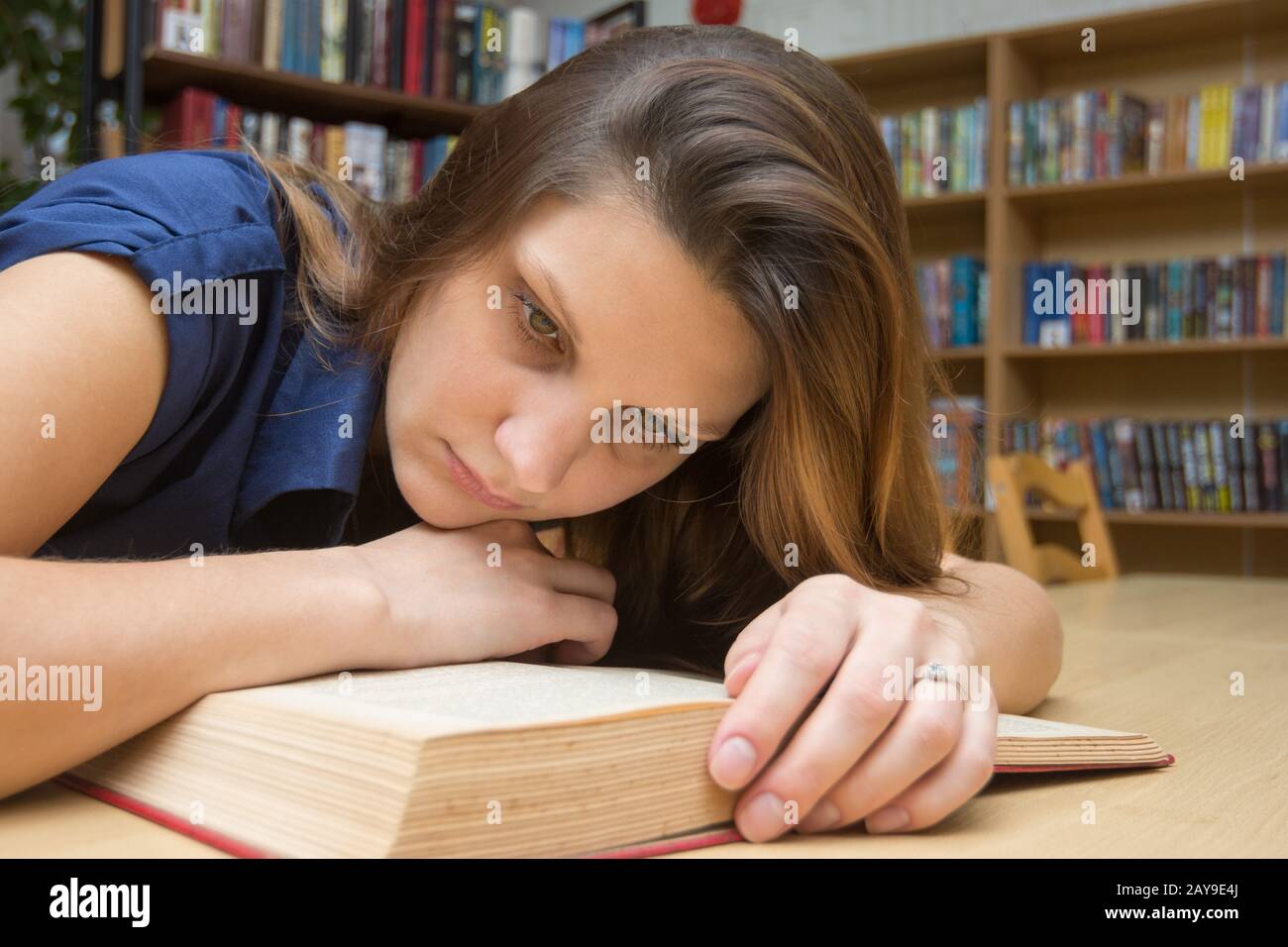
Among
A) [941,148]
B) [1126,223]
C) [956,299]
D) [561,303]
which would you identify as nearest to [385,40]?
[941,148]

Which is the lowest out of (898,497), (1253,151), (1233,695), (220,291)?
(1233,695)

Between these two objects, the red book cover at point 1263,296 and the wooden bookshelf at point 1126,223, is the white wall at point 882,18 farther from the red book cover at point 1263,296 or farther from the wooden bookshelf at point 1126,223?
the red book cover at point 1263,296

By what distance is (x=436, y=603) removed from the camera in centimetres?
62

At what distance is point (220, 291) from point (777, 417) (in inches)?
13.6

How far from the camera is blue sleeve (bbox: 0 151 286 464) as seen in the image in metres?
0.65

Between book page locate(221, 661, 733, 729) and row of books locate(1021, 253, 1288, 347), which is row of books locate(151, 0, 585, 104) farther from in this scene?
book page locate(221, 661, 733, 729)

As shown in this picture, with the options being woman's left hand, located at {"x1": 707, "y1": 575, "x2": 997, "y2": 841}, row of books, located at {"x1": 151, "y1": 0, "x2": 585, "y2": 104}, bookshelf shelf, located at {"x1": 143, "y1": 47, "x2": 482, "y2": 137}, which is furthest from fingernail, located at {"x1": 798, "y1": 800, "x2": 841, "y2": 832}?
bookshelf shelf, located at {"x1": 143, "y1": 47, "x2": 482, "y2": 137}

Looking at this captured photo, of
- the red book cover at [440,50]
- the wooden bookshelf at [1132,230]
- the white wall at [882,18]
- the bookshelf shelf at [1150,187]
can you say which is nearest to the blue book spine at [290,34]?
the red book cover at [440,50]

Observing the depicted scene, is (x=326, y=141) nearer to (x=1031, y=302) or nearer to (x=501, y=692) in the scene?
(x=1031, y=302)

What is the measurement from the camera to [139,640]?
48 centimetres

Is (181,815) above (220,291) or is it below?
below
